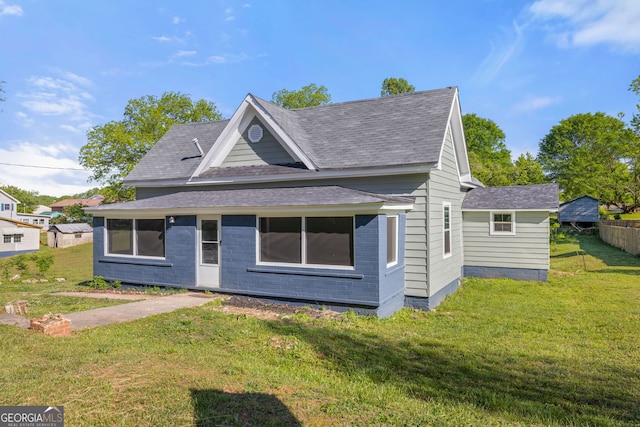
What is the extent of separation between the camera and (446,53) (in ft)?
48.3

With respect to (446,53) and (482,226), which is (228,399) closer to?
(482,226)

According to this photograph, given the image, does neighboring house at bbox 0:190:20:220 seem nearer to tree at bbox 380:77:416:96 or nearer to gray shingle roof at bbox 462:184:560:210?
tree at bbox 380:77:416:96

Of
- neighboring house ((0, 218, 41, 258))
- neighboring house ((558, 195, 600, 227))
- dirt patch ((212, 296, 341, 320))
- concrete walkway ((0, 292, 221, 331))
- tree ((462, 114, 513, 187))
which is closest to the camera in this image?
concrete walkway ((0, 292, 221, 331))

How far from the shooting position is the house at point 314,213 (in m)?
9.12

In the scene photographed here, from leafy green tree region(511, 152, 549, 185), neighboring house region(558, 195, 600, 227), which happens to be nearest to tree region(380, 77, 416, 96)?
leafy green tree region(511, 152, 549, 185)

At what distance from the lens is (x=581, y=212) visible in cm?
4825

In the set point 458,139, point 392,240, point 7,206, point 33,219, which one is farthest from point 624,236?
point 33,219

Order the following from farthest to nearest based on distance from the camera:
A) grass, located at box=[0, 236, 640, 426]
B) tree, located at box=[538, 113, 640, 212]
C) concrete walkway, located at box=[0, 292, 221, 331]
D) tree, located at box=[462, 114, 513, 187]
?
tree, located at box=[462, 114, 513, 187], tree, located at box=[538, 113, 640, 212], concrete walkway, located at box=[0, 292, 221, 331], grass, located at box=[0, 236, 640, 426]

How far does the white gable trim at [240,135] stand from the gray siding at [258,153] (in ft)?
0.61

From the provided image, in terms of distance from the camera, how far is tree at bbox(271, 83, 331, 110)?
37.5 m

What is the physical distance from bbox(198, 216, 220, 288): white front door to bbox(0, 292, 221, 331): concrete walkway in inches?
18.2

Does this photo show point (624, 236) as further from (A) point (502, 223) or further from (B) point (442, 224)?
(B) point (442, 224)

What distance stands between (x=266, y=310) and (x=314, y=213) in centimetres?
266

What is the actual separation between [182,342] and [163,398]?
7.94 ft
